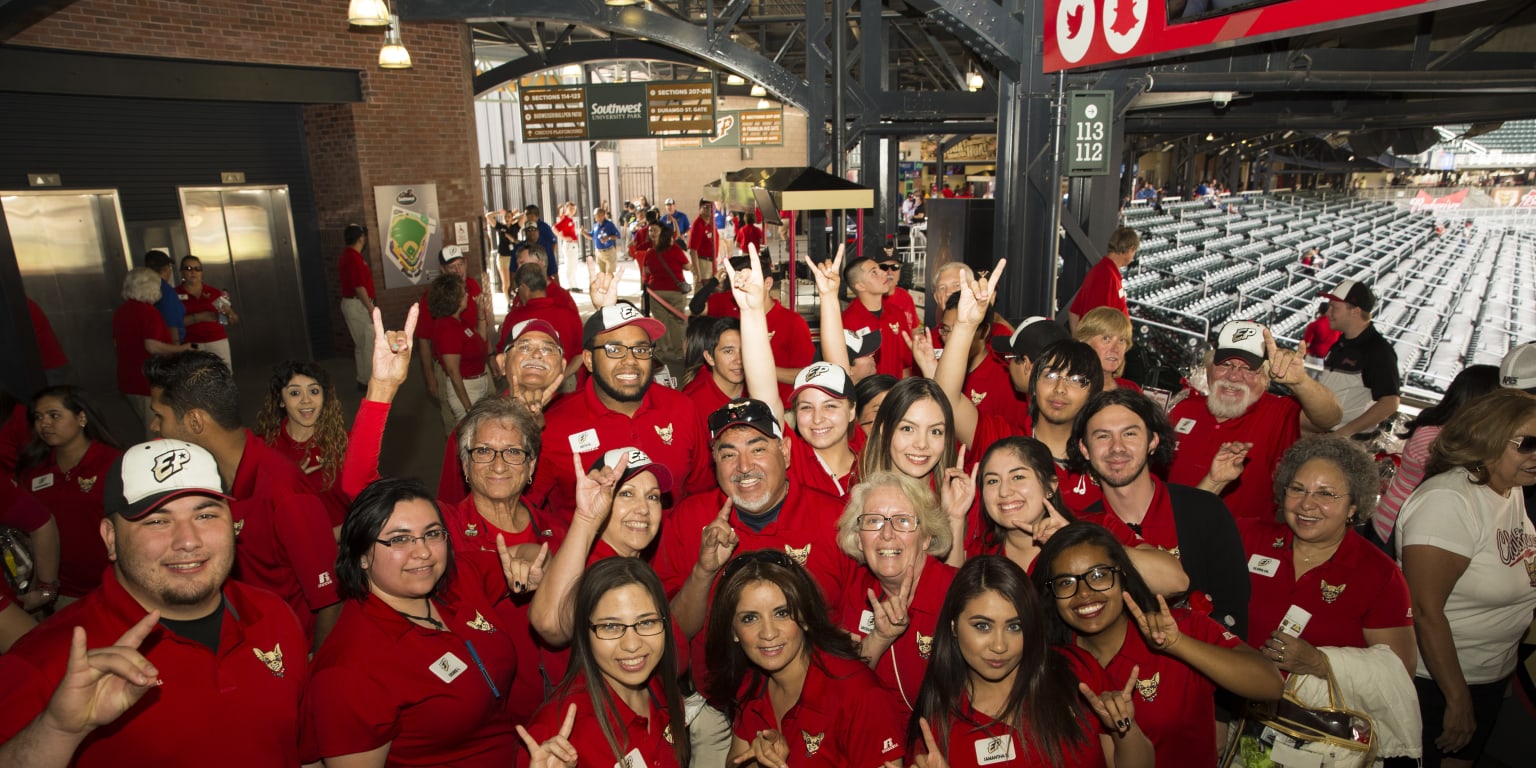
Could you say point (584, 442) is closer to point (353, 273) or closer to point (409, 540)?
point (409, 540)

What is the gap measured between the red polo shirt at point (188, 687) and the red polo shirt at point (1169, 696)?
8.07 feet

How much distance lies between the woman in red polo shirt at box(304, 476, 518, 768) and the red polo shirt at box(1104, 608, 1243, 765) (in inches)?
77.8

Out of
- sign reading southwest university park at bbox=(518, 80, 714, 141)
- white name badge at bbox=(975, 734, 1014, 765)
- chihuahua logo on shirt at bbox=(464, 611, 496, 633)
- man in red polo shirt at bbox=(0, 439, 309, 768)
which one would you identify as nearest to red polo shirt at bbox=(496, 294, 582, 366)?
chihuahua logo on shirt at bbox=(464, 611, 496, 633)

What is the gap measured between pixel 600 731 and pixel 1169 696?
1725mm

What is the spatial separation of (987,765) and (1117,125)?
6.69 metres

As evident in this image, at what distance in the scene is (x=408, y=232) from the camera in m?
11.7

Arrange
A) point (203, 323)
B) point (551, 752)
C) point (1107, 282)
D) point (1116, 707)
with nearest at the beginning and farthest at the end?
point (551, 752) < point (1116, 707) < point (1107, 282) < point (203, 323)

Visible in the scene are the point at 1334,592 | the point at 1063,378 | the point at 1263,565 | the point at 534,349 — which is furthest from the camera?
the point at 534,349

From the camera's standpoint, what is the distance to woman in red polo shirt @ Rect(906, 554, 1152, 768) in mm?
2396

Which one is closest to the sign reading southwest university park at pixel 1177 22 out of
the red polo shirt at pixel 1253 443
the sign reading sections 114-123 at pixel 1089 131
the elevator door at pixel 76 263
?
the sign reading sections 114-123 at pixel 1089 131

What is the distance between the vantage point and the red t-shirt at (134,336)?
6855mm

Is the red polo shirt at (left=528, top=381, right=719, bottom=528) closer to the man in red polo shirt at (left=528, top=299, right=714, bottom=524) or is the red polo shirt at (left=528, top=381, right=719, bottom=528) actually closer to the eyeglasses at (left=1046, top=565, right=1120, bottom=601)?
the man in red polo shirt at (left=528, top=299, right=714, bottom=524)

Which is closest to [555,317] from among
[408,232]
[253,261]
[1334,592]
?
[1334,592]

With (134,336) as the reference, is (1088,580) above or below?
below
